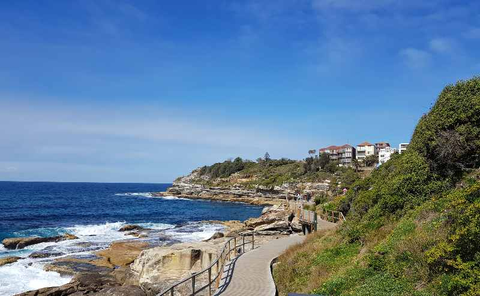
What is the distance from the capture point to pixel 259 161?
147 metres

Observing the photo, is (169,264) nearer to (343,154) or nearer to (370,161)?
(370,161)

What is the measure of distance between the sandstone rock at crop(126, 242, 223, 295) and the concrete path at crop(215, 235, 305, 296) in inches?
78.0

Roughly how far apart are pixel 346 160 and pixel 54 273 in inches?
4556

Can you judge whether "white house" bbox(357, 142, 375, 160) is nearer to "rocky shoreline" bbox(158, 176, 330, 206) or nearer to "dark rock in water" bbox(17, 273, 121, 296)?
"rocky shoreline" bbox(158, 176, 330, 206)

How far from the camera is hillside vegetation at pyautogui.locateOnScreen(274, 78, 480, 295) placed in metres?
8.88

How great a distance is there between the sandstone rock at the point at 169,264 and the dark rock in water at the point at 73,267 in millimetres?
6984

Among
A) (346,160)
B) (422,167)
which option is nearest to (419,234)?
(422,167)

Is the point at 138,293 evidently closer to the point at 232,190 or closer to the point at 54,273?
the point at 54,273

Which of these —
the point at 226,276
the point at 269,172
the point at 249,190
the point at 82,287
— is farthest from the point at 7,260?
the point at 269,172

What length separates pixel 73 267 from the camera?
82.4ft

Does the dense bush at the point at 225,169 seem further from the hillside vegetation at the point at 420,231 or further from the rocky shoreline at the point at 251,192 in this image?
the hillside vegetation at the point at 420,231

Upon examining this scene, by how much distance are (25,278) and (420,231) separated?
22.9 meters

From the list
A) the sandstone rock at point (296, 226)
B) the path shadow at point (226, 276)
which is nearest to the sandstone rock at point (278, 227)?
the sandstone rock at point (296, 226)

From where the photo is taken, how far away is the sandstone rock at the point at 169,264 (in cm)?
1734
